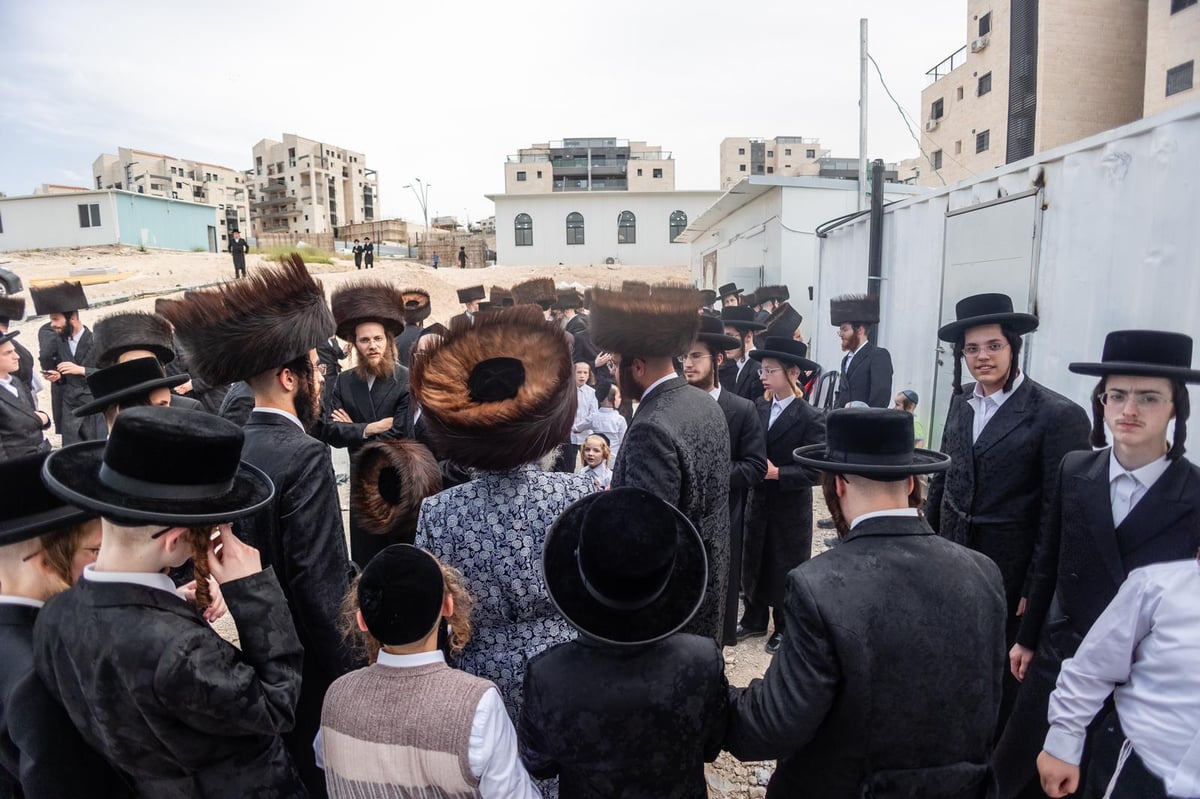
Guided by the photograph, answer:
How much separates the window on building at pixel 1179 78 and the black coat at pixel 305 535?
1064 inches

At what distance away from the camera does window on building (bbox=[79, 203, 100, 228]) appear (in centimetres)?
3744

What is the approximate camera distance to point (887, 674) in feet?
5.53

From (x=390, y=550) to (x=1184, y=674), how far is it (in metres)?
2.04

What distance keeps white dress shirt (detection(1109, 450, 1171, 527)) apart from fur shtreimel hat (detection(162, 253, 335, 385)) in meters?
Answer: 3.12

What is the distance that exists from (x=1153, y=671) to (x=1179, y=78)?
86.9 ft

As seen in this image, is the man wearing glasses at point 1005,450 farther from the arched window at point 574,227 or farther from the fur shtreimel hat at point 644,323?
the arched window at point 574,227

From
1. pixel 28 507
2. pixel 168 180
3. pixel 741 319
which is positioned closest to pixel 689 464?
pixel 28 507

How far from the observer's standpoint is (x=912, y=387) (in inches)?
317

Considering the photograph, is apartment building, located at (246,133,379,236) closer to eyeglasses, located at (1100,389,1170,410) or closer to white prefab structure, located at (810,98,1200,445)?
white prefab structure, located at (810,98,1200,445)

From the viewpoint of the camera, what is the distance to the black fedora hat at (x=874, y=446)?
1.80 meters

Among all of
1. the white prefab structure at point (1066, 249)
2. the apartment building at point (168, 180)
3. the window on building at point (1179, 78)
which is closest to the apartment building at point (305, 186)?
the apartment building at point (168, 180)

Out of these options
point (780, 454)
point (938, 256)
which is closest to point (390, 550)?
point (780, 454)

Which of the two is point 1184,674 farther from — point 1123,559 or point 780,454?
point 780,454

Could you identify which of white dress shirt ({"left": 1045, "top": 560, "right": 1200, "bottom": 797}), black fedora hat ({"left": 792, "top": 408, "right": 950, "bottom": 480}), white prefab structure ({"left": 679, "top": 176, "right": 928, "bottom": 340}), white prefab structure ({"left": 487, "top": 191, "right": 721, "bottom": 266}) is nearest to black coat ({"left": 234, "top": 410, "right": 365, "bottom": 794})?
black fedora hat ({"left": 792, "top": 408, "right": 950, "bottom": 480})
